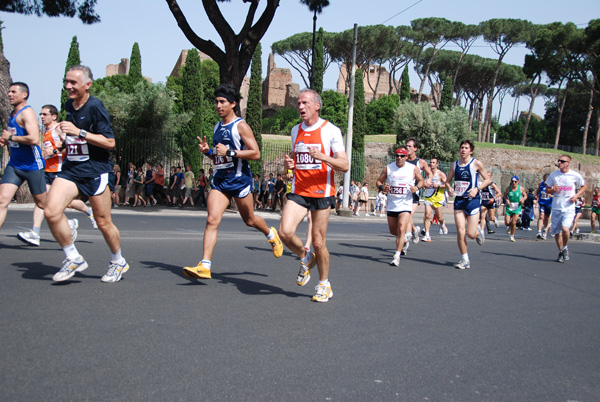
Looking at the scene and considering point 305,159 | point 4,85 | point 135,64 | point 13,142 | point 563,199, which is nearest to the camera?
point 305,159

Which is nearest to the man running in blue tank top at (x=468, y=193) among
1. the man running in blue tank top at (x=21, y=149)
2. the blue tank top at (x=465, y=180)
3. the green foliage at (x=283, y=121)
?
the blue tank top at (x=465, y=180)

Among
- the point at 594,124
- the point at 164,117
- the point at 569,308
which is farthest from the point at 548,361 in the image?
the point at 594,124

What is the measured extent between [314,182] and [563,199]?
6992 millimetres

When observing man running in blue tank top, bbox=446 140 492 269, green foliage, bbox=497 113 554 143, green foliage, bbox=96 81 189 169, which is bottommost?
man running in blue tank top, bbox=446 140 492 269

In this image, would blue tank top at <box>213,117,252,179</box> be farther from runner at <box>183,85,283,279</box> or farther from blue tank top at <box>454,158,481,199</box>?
blue tank top at <box>454,158,481,199</box>

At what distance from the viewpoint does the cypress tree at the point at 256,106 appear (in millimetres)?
27219

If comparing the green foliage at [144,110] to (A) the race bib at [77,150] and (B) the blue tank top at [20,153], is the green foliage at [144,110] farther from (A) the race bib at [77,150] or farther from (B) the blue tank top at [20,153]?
(A) the race bib at [77,150]

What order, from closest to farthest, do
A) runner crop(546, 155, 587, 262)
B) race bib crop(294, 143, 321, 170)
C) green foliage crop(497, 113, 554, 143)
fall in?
race bib crop(294, 143, 321, 170) < runner crop(546, 155, 587, 262) < green foliage crop(497, 113, 554, 143)

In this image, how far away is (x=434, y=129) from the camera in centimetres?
4266

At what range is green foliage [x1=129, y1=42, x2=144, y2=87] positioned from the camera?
178 ft

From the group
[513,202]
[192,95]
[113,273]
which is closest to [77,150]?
[113,273]

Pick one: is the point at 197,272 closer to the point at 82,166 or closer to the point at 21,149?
the point at 82,166

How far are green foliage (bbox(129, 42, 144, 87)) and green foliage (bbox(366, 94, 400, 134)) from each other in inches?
954

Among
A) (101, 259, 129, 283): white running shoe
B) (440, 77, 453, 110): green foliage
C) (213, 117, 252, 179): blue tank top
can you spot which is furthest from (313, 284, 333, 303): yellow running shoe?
(440, 77, 453, 110): green foliage
